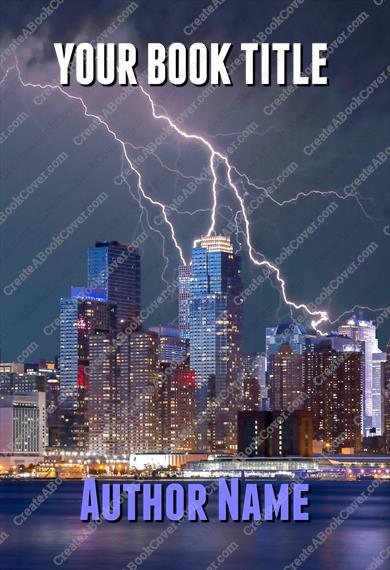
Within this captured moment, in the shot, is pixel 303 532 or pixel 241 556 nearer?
pixel 241 556

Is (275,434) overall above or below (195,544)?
above

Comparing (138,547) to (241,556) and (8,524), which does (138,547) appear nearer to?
(241,556)

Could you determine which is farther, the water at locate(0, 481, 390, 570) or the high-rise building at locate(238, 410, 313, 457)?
the high-rise building at locate(238, 410, 313, 457)

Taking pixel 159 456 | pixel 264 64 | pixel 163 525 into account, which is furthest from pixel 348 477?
pixel 264 64

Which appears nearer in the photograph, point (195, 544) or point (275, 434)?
point (195, 544)
